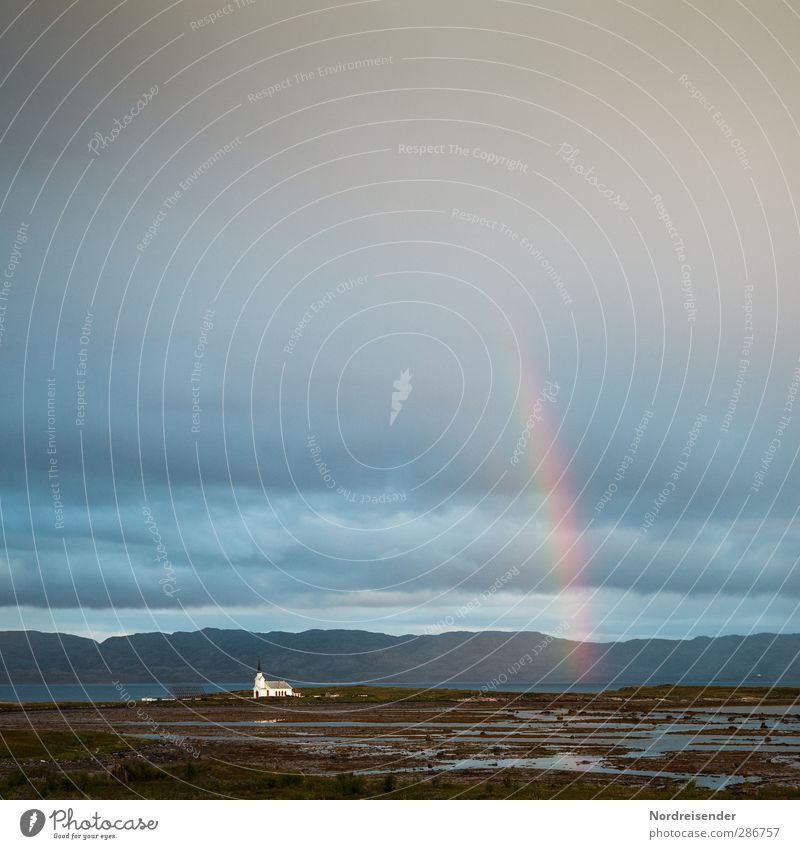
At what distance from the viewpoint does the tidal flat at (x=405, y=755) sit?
131ft

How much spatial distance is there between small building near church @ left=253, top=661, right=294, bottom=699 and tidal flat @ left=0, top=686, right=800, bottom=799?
51.8 m

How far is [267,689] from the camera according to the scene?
159 meters

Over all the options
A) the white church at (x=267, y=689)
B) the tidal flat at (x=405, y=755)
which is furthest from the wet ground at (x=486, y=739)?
the white church at (x=267, y=689)

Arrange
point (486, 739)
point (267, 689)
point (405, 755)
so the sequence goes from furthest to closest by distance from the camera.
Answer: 1. point (267, 689)
2. point (486, 739)
3. point (405, 755)

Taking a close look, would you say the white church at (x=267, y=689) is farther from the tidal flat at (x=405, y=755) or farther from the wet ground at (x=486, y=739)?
the tidal flat at (x=405, y=755)

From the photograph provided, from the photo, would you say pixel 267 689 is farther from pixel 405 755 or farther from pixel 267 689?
pixel 405 755

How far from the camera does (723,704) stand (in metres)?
122

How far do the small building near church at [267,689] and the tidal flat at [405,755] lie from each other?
5178 centimetres

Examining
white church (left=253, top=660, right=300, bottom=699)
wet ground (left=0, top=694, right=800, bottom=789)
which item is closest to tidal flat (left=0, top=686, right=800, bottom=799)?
wet ground (left=0, top=694, right=800, bottom=789)

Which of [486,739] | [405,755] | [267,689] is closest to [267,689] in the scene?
[267,689]
